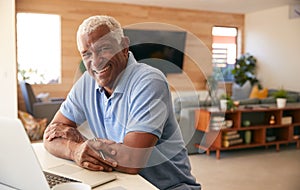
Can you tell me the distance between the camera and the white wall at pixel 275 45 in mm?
6832

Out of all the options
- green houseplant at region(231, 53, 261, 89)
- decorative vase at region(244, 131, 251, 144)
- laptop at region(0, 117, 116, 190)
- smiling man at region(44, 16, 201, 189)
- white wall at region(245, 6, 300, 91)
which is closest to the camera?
laptop at region(0, 117, 116, 190)

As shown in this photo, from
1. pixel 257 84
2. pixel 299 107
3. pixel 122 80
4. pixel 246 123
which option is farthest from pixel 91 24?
pixel 257 84

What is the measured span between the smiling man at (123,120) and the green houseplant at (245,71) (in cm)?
666

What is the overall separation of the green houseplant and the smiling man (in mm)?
6662

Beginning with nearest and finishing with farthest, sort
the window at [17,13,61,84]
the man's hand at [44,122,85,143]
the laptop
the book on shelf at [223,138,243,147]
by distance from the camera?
the laptop → the man's hand at [44,122,85,143] → the book on shelf at [223,138,243,147] → the window at [17,13,61,84]

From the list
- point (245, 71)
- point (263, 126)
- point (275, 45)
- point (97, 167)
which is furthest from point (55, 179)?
point (245, 71)

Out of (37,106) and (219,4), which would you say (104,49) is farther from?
(219,4)

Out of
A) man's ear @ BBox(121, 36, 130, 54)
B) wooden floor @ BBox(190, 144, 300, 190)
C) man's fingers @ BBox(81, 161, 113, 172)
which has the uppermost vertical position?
man's ear @ BBox(121, 36, 130, 54)

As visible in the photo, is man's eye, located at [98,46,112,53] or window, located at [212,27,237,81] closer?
man's eye, located at [98,46,112,53]

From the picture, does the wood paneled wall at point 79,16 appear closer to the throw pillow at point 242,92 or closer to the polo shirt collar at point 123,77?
the throw pillow at point 242,92

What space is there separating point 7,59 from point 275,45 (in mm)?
5246

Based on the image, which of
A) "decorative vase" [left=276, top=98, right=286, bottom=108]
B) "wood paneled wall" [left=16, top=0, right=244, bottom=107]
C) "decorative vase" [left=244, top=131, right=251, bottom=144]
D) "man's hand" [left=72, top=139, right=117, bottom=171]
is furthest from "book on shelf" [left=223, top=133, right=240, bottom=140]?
"man's hand" [left=72, top=139, right=117, bottom=171]

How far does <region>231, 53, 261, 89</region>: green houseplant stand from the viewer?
779 cm

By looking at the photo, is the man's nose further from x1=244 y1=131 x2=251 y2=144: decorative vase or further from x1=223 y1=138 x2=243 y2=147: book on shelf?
x1=244 y1=131 x2=251 y2=144: decorative vase
